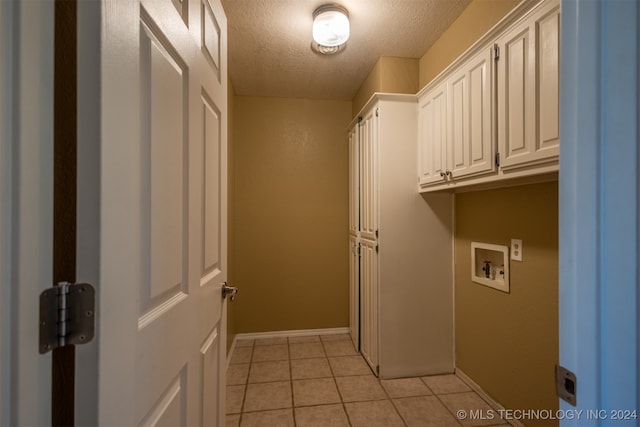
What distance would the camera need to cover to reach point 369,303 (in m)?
2.47

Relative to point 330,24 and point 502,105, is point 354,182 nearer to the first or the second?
point 330,24

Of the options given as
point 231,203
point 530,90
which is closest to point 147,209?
point 530,90

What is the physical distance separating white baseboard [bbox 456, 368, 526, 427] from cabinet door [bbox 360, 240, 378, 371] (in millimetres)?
646

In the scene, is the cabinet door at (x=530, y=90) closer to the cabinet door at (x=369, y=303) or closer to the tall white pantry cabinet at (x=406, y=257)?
the tall white pantry cabinet at (x=406, y=257)

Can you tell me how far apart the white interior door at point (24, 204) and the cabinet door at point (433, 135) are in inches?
74.9

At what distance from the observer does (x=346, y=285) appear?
10.7 feet

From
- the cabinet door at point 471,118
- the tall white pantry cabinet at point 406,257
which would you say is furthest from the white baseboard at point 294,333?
the cabinet door at point 471,118

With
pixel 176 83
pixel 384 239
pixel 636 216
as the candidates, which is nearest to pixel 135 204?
pixel 176 83

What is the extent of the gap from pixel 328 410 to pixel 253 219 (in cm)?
190

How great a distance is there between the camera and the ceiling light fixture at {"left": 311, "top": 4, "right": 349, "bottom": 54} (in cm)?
187

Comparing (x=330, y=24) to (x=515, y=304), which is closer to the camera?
(x=515, y=304)

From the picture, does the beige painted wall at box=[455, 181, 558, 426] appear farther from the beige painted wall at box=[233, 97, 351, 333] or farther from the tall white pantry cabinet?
the beige painted wall at box=[233, 97, 351, 333]

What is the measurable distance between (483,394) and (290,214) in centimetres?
224

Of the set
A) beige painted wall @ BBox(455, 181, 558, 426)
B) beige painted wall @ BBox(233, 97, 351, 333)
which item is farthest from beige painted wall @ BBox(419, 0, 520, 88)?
beige painted wall @ BBox(233, 97, 351, 333)
